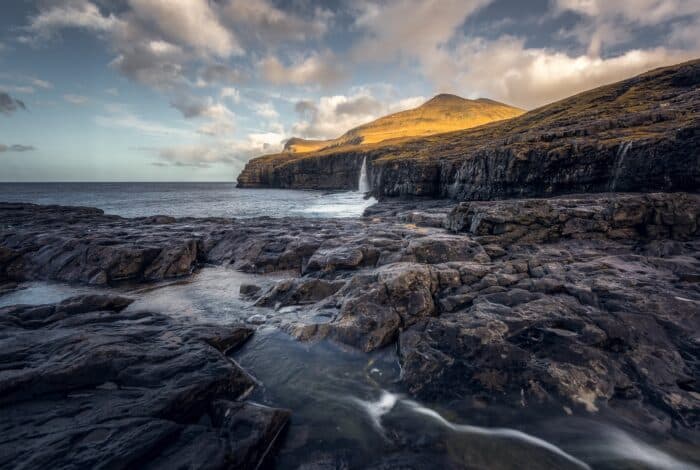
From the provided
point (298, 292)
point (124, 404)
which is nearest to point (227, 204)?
point (298, 292)

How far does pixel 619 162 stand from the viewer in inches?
928

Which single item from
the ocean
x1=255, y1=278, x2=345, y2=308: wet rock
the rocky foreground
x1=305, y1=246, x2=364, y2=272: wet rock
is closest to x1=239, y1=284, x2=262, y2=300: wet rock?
the rocky foreground

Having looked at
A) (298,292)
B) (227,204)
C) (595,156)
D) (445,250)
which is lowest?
(298,292)

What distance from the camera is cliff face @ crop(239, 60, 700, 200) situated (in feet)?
68.4

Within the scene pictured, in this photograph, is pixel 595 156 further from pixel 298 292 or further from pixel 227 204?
pixel 227 204

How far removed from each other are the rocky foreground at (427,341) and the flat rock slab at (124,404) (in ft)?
0.09

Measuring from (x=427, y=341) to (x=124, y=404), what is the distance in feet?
22.1

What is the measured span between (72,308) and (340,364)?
911 centimetres

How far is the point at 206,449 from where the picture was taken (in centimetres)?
461

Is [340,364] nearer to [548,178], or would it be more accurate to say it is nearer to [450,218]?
[450,218]

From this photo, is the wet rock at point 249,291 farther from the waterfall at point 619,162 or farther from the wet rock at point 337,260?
the waterfall at point 619,162

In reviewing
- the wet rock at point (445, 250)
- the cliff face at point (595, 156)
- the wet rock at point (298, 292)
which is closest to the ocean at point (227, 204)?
the cliff face at point (595, 156)

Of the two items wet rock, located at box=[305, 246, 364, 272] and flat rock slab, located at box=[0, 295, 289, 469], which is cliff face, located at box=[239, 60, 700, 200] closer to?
wet rock, located at box=[305, 246, 364, 272]

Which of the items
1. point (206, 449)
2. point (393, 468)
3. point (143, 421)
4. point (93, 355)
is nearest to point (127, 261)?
point (93, 355)
